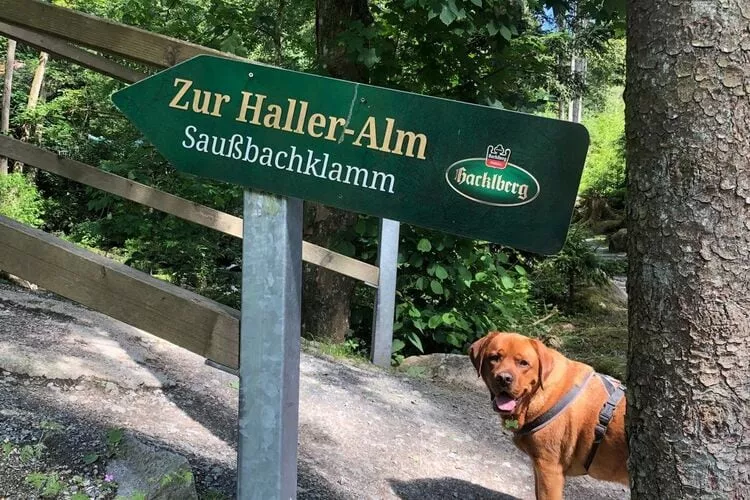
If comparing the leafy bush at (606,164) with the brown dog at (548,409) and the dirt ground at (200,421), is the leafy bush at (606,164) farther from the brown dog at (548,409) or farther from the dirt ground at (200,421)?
the brown dog at (548,409)

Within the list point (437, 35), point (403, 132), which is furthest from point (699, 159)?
point (437, 35)

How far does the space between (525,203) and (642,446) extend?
0.70 metres

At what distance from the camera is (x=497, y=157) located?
4.78ft

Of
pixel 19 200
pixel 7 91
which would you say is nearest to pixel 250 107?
pixel 19 200

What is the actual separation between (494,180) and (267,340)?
71cm

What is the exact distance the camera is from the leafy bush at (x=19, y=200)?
10945 millimetres

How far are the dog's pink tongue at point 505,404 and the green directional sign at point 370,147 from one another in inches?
64.9

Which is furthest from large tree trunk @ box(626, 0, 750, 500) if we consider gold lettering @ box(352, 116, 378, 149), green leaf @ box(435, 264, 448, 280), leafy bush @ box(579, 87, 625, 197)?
leafy bush @ box(579, 87, 625, 197)

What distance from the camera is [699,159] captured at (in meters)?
1.41

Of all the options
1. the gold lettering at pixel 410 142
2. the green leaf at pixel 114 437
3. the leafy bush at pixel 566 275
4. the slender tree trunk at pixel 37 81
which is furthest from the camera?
the slender tree trunk at pixel 37 81

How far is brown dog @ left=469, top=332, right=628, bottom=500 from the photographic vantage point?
9.52 feet

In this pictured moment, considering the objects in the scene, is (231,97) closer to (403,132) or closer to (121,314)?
(403,132)

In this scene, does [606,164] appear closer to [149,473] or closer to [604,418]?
[604,418]

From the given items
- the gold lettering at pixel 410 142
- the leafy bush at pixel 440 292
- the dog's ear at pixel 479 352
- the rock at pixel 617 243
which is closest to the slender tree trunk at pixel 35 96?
the leafy bush at pixel 440 292
